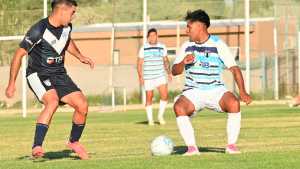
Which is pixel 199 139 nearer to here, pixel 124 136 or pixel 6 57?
pixel 124 136

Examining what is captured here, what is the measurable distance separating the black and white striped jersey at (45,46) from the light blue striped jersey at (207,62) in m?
1.62

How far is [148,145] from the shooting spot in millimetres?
15453

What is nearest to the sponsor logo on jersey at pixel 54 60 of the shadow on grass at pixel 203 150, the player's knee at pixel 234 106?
the shadow on grass at pixel 203 150

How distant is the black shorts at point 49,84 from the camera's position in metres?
12.8

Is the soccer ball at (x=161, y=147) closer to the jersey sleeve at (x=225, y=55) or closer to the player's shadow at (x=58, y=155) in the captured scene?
the player's shadow at (x=58, y=155)

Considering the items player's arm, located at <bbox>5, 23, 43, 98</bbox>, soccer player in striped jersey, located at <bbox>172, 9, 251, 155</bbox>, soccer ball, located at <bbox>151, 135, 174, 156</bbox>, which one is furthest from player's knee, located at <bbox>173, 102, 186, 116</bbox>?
player's arm, located at <bbox>5, 23, 43, 98</bbox>

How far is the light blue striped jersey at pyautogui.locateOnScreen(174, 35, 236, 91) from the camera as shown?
499 inches

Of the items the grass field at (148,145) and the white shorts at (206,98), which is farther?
the white shorts at (206,98)

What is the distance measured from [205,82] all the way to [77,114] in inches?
72.7

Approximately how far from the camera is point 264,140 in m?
16.1

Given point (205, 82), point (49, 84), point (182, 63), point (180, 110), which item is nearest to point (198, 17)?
point (182, 63)

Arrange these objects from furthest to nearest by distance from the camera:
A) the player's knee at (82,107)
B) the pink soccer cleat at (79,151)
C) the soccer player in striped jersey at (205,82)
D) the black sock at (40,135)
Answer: the player's knee at (82,107)
the pink soccer cleat at (79,151)
the soccer player in striped jersey at (205,82)
the black sock at (40,135)

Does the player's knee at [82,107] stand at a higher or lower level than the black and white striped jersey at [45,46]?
A: lower

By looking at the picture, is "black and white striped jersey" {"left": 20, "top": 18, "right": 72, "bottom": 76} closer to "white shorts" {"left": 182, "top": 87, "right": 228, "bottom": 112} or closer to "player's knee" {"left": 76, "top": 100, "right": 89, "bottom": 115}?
"player's knee" {"left": 76, "top": 100, "right": 89, "bottom": 115}
